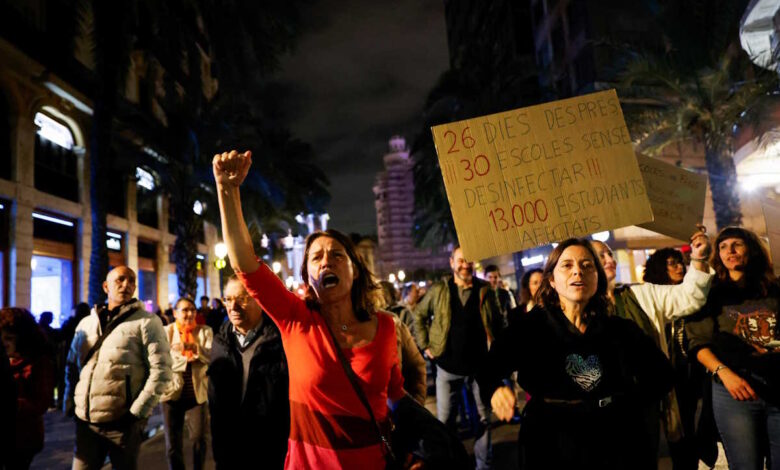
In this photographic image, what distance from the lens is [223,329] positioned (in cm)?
385

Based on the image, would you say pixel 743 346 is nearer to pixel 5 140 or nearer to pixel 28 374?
pixel 28 374

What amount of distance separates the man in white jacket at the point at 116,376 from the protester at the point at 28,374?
0.75 ft

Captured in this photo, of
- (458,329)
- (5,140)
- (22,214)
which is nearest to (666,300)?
(458,329)

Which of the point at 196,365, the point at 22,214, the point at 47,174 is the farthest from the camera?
the point at 47,174

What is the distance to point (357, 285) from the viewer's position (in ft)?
8.19

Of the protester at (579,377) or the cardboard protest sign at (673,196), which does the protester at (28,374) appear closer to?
the protester at (579,377)

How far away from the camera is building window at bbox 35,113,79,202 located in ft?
53.2

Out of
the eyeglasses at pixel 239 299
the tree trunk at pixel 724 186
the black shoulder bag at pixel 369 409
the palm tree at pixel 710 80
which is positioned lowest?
the black shoulder bag at pixel 369 409

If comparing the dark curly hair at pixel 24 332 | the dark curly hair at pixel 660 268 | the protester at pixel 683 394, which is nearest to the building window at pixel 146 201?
the dark curly hair at pixel 24 332

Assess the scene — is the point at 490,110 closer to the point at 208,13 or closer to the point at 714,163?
the point at 714,163

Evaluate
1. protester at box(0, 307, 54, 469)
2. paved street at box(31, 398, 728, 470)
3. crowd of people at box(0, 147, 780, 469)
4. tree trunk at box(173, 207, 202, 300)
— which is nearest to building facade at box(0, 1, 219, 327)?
tree trunk at box(173, 207, 202, 300)

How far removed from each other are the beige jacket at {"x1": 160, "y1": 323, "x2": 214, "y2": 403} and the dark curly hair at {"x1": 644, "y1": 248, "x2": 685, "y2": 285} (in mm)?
4223

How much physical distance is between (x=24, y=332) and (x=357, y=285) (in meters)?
3.03

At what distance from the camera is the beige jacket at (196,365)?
4.89 meters
